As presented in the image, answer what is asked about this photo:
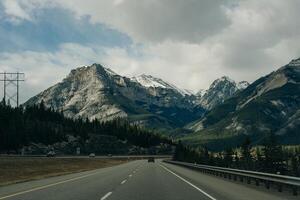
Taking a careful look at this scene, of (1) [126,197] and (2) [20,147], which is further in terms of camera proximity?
(2) [20,147]

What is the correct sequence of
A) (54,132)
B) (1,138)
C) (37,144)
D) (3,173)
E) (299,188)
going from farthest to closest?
(54,132) < (37,144) < (1,138) < (3,173) < (299,188)

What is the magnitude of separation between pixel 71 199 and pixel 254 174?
1283cm

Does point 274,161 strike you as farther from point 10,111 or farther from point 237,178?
point 10,111

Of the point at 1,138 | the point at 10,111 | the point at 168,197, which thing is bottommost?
the point at 168,197

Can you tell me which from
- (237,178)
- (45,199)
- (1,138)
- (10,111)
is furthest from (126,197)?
(10,111)

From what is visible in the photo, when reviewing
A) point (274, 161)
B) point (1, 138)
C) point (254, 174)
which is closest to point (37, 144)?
point (1, 138)

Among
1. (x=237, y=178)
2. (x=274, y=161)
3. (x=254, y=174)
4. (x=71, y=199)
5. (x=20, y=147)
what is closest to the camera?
(x=71, y=199)

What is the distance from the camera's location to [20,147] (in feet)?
502

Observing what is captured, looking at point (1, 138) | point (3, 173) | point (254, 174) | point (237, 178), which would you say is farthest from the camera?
point (1, 138)

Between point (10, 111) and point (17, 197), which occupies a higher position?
point (10, 111)

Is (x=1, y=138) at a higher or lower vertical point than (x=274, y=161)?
higher

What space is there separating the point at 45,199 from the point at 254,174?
1353 centimetres

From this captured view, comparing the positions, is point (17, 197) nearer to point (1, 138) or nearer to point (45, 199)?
point (45, 199)

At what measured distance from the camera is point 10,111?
180750 mm
